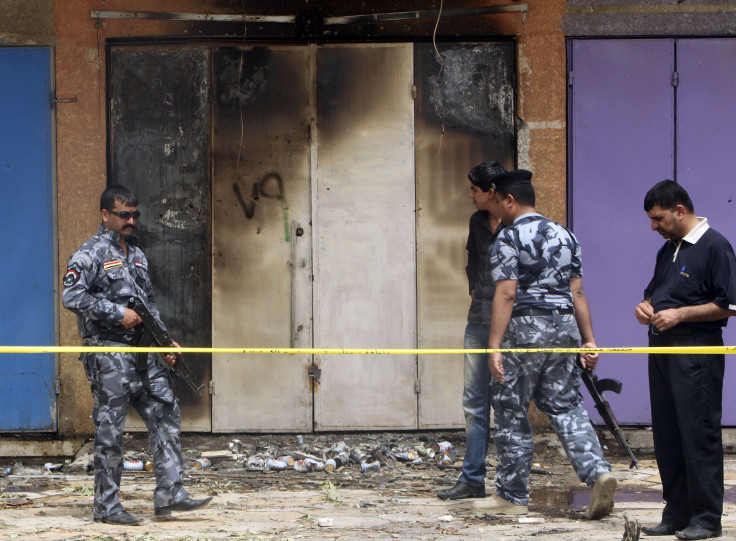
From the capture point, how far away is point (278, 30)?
298 inches

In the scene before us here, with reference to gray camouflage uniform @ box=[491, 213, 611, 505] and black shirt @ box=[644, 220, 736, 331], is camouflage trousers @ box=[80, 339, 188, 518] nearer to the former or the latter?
gray camouflage uniform @ box=[491, 213, 611, 505]

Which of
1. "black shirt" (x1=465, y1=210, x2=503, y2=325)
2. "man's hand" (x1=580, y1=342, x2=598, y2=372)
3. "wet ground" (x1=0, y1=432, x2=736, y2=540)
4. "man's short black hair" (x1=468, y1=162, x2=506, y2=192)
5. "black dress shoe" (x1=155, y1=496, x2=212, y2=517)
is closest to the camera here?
"wet ground" (x1=0, y1=432, x2=736, y2=540)

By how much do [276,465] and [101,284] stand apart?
2.10 metres

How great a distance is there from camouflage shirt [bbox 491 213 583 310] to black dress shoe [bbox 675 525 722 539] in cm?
129

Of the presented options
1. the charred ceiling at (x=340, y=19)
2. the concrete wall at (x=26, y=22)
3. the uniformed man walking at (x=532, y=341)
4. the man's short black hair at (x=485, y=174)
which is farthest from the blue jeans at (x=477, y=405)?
the concrete wall at (x=26, y=22)

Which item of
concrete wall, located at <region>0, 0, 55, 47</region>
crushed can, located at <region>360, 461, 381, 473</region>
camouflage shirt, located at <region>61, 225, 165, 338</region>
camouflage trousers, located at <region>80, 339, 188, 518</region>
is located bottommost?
crushed can, located at <region>360, 461, 381, 473</region>

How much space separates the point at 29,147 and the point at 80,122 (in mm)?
427

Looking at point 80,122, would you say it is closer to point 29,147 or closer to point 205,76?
point 29,147

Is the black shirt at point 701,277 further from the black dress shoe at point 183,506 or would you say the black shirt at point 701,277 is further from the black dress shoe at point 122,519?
the black dress shoe at point 122,519

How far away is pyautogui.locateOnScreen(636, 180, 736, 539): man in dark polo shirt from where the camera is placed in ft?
16.1

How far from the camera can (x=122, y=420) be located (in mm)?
5461

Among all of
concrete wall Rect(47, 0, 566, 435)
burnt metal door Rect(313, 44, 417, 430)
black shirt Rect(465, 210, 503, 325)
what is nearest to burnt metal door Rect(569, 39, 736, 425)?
concrete wall Rect(47, 0, 566, 435)

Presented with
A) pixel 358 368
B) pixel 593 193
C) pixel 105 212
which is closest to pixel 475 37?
pixel 593 193

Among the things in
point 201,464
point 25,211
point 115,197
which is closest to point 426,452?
point 201,464
